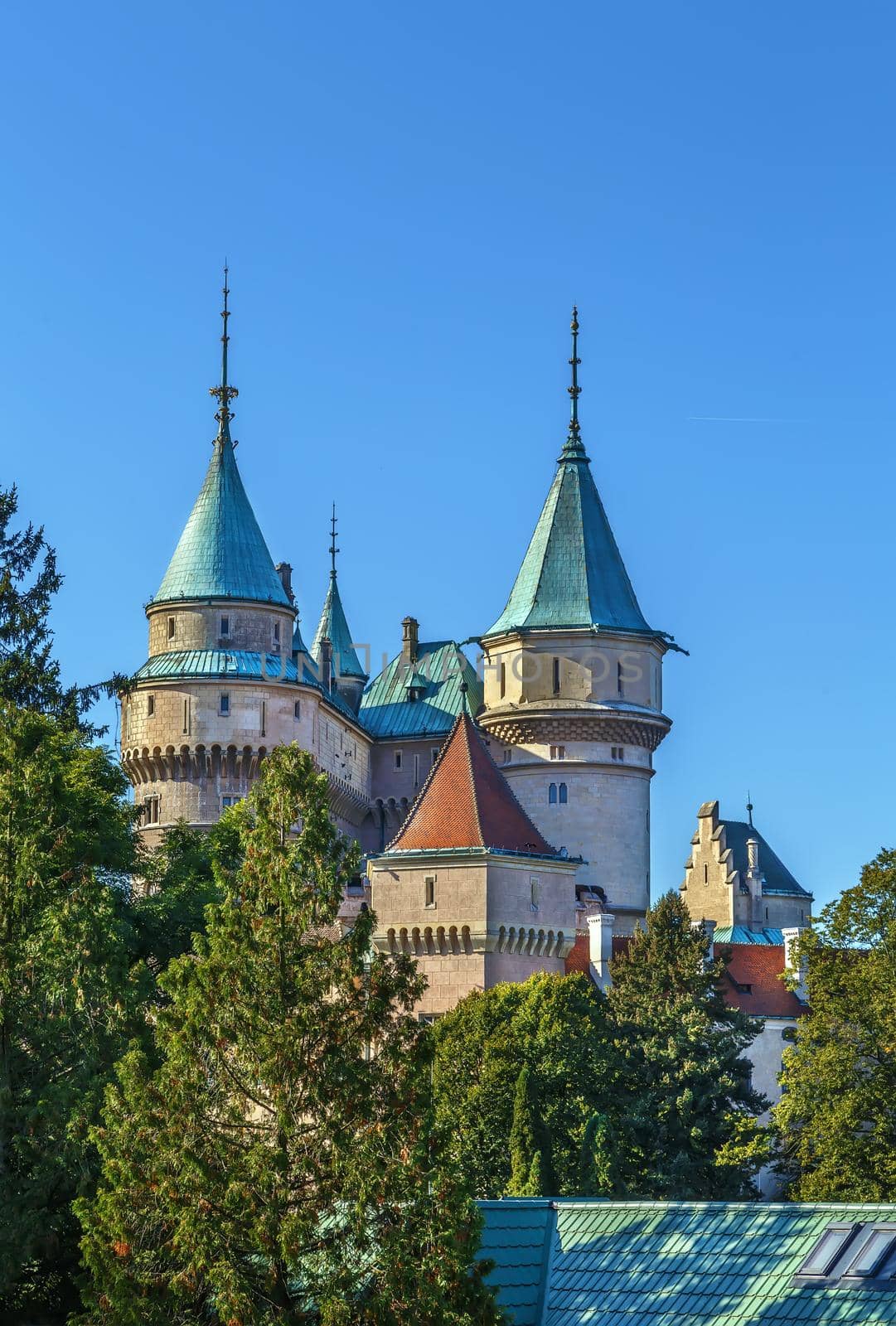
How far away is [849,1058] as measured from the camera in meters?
55.2

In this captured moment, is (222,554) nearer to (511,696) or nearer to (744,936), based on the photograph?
(511,696)

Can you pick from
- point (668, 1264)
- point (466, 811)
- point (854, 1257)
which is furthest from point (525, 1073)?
point (854, 1257)

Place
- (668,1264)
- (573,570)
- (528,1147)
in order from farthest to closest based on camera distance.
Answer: (573,570)
(528,1147)
(668,1264)

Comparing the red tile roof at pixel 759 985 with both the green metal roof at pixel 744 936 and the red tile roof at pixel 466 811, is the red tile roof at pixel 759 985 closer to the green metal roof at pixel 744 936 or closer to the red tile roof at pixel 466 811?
the red tile roof at pixel 466 811

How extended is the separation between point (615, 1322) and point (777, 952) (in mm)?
49761

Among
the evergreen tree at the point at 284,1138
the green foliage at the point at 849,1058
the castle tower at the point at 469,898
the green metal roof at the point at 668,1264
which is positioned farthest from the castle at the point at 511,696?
the evergreen tree at the point at 284,1138

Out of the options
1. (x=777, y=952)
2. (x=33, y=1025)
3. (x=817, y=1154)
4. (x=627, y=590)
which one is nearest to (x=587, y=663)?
(x=627, y=590)

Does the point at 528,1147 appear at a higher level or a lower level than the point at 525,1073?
lower

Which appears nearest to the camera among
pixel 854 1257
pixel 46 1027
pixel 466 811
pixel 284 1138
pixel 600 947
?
pixel 284 1138

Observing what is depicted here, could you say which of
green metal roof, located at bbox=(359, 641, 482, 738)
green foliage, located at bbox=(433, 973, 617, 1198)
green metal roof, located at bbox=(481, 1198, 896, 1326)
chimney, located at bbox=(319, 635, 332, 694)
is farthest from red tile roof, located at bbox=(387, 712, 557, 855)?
green metal roof, located at bbox=(481, 1198, 896, 1326)

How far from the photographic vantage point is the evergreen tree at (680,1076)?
62625 millimetres

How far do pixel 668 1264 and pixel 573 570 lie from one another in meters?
62.6

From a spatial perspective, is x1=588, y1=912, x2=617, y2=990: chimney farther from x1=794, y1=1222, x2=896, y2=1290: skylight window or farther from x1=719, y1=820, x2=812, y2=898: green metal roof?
x1=794, y1=1222, x2=896, y2=1290: skylight window

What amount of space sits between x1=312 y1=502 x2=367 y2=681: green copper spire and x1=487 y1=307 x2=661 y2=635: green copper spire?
15575 mm
